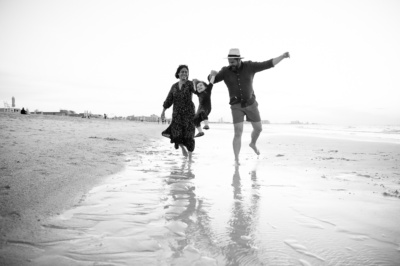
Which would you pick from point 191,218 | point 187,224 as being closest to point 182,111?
point 191,218

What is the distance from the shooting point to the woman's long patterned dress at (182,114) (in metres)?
5.64

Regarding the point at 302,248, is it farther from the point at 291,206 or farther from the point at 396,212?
the point at 396,212

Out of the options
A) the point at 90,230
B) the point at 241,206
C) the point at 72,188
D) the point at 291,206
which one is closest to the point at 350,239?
the point at 291,206

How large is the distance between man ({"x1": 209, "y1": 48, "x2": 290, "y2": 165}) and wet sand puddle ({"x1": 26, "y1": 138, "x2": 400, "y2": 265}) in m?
2.32

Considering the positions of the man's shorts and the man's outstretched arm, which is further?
the man's shorts

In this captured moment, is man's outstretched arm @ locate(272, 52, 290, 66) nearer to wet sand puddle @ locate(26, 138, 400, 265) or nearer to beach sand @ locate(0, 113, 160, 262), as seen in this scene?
wet sand puddle @ locate(26, 138, 400, 265)

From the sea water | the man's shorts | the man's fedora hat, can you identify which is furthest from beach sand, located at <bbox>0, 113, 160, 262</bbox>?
the man's fedora hat

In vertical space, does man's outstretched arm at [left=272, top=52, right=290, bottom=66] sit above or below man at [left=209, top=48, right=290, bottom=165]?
above

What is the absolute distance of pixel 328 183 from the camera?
3.26 metres

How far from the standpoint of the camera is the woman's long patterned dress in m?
5.64

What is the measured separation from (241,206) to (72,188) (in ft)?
5.94

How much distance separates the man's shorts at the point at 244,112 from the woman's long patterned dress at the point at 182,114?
1022mm

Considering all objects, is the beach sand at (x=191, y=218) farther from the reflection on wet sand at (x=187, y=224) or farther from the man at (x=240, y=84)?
the man at (x=240, y=84)

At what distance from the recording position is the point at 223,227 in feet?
5.97
